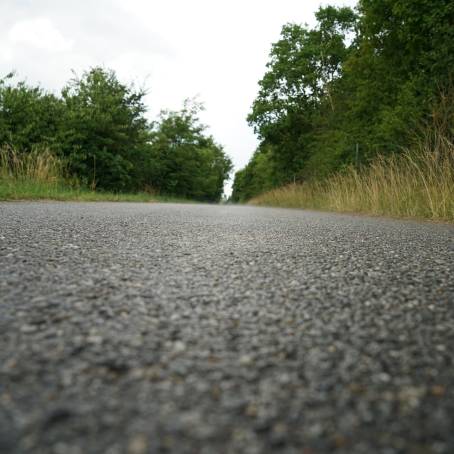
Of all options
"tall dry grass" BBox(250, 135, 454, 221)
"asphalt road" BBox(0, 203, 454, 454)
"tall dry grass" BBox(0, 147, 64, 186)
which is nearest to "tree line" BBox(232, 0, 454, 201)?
"tall dry grass" BBox(250, 135, 454, 221)

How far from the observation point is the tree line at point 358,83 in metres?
7.62

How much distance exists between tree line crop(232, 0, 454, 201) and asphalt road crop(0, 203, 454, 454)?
5.99m

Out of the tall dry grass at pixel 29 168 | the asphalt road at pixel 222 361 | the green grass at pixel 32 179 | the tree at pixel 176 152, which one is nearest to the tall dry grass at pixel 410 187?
the asphalt road at pixel 222 361

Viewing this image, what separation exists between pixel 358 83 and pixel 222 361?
12.3 metres

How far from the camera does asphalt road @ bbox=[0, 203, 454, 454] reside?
0.47m

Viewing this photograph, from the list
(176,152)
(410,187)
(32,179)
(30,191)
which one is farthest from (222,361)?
(176,152)

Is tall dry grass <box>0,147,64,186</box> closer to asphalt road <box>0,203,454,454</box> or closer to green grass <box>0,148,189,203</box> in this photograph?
green grass <box>0,148,189,203</box>

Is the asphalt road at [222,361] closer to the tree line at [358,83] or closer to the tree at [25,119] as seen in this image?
the tree line at [358,83]

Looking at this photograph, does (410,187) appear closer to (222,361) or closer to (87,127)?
(222,361)

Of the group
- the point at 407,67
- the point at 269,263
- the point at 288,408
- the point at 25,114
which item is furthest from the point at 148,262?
the point at 25,114

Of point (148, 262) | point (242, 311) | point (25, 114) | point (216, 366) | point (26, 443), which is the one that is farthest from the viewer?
point (25, 114)

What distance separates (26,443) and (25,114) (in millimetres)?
11347

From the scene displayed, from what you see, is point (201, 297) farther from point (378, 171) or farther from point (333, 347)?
point (378, 171)

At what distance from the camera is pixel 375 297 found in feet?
→ 3.55
